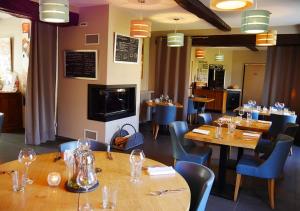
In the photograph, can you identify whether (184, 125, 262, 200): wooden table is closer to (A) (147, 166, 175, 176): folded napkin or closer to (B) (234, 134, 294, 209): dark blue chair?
(B) (234, 134, 294, 209): dark blue chair

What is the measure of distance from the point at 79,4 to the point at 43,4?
2.66m

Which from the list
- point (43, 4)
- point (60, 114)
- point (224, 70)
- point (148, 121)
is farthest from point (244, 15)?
point (224, 70)

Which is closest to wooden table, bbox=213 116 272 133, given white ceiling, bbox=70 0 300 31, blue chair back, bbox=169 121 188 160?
blue chair back, bbox=169 121 188 160

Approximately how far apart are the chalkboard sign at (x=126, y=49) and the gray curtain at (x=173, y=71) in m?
1.87

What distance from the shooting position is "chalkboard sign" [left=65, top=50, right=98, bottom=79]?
5.11 m

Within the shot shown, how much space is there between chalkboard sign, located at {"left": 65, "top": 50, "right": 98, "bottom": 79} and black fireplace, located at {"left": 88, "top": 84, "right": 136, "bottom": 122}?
0.89ft

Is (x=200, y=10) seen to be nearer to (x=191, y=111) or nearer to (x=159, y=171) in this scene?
(x=159, y=171)

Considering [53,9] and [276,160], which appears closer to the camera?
[53,9]

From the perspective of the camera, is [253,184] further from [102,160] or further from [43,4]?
[43,4]

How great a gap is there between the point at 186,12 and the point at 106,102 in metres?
2.40

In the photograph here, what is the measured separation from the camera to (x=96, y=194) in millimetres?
1635

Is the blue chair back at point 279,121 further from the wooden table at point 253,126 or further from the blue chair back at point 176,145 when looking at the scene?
the blue chair back at point 176,145

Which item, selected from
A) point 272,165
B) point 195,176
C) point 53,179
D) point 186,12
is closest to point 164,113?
point 186,12

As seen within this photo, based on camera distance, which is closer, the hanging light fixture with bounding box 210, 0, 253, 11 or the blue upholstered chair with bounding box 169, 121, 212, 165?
the hanging light fixture with bounding box 210, 0, 253, 11
